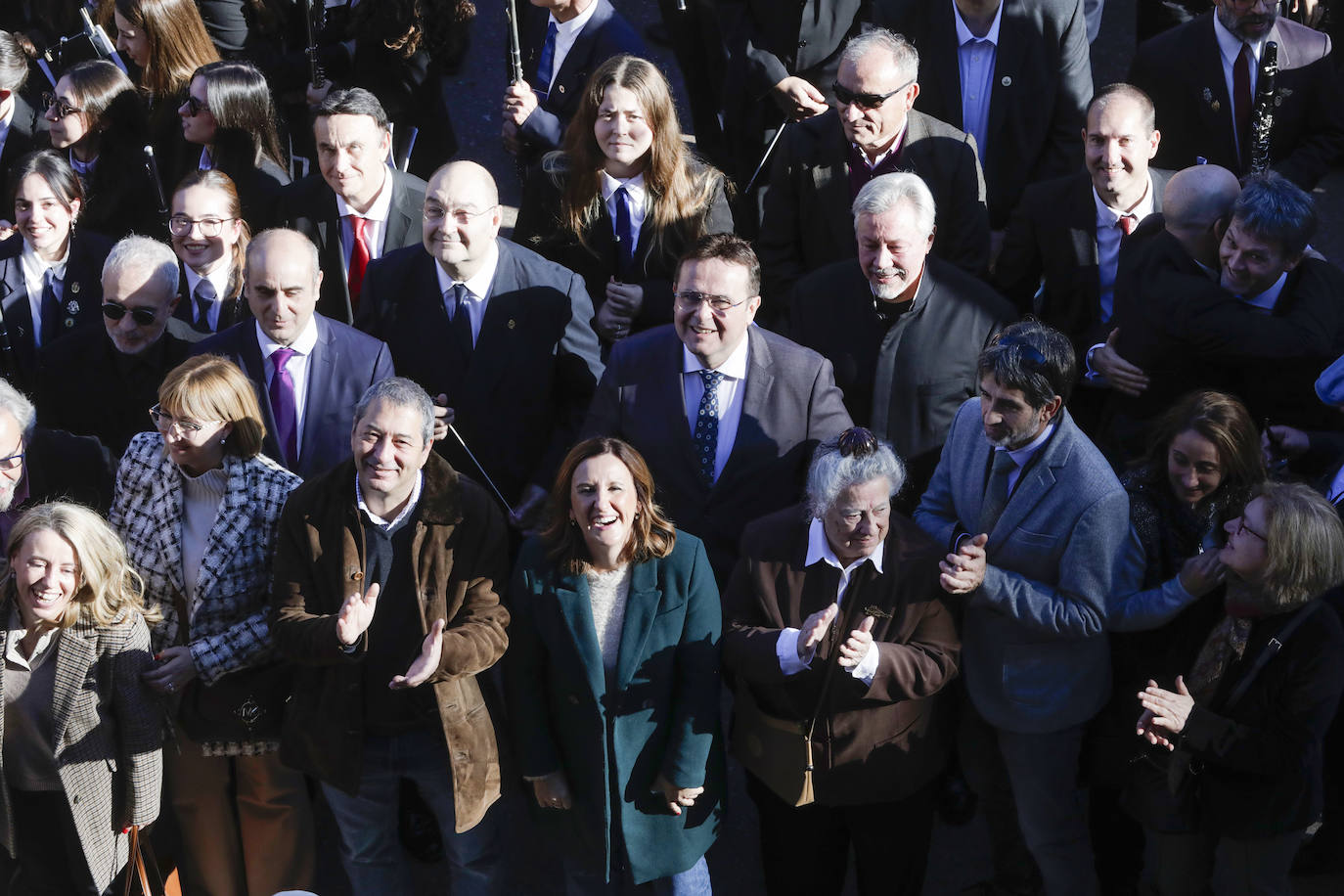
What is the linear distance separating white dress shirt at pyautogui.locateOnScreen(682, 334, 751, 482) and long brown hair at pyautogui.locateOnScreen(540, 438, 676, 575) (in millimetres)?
577

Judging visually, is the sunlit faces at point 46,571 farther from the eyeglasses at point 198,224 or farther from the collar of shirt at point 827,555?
the collar of shirt at point 827,555

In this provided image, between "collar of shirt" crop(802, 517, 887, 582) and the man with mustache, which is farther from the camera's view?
the man with mustache

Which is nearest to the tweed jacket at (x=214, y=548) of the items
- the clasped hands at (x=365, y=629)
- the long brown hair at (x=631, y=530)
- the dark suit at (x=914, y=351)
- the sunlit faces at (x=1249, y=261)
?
the clasped hands at (x=365, y=629)

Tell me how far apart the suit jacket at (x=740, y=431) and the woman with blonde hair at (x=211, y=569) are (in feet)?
3.60

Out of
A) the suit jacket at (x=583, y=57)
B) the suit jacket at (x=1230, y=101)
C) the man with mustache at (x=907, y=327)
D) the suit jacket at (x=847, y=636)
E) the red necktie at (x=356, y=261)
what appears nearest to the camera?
the suit jacket at (x=847, y=636)

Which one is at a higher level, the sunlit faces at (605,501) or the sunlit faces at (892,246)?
the sunlit faces at (892,246)

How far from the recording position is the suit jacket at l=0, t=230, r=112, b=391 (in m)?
5.98

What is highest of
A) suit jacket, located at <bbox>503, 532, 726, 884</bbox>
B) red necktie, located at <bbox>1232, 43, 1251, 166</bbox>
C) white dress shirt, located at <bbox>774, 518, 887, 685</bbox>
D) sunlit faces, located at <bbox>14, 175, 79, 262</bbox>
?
red necktie, located at <bbox>1232, 43, 1251, 166</bbox>

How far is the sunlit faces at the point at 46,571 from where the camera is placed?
4398 millimetres

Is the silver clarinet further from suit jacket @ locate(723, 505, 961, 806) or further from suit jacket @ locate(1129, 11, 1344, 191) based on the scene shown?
suit jacket @ locate(723, 505, 961, 806)

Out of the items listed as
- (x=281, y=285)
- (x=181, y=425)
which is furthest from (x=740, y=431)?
(x=181, y=425)

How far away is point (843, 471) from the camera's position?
418 centimetres

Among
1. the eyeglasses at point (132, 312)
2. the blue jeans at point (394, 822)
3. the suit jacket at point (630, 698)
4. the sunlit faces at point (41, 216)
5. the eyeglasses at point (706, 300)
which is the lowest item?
the blue jeans at point (394, 822)

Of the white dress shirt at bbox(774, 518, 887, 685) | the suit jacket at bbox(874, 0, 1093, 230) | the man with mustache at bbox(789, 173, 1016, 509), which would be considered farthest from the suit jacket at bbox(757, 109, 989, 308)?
the white dress shirt at bbox(774, 518, 887, 685)
